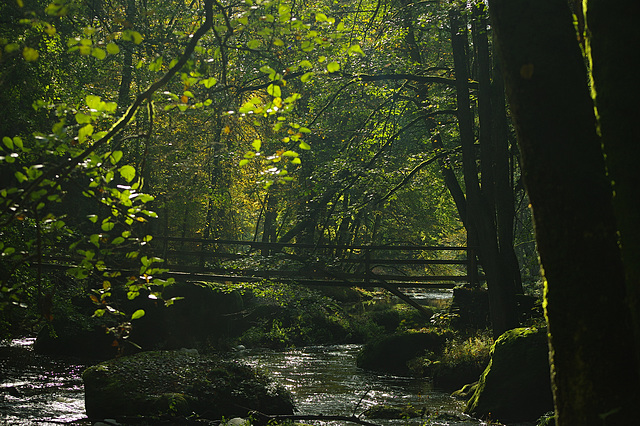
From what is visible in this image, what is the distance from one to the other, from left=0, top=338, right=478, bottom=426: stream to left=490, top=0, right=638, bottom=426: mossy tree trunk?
205 inches

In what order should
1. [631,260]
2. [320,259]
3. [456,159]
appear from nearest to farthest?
[631,260]
[456,159]
[320,259]

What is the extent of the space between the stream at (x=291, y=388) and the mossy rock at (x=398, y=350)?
43 cm

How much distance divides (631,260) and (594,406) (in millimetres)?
682

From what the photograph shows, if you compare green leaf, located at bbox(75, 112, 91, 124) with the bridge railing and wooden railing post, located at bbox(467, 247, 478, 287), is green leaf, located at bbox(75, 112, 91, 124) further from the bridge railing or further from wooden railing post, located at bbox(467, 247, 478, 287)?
wooden railing post, located at bbox(467, 247, 478, 287)

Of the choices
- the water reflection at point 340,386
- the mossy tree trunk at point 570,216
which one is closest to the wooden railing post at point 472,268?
the water reflection at point 340,386

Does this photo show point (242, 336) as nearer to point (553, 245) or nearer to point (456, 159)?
point (456, 159)

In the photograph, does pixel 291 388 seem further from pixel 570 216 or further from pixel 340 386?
pixel 570 216

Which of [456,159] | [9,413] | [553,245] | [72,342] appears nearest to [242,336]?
[72,342]

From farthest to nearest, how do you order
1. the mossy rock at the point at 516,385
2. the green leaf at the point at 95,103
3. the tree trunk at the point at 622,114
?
the mossy rock at the point at 516,385 < the green leaf at the point at 95,103 < the tree trunk at the point at 622,114

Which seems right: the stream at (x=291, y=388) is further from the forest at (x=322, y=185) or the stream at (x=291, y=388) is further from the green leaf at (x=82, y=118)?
the green leaf at (x=82, y=118)

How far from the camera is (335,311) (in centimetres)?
2012

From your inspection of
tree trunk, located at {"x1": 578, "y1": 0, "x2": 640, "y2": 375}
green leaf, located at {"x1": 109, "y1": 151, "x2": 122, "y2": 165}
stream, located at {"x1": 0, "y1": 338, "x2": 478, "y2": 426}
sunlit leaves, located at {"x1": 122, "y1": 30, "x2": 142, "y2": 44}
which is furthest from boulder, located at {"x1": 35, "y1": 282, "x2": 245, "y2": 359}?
tree trunk, located at {"x1": 578, "y1": 0, "x2": 640, "y2": 375}

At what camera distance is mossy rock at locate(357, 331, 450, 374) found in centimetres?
1310

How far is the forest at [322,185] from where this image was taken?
2.74 metres
